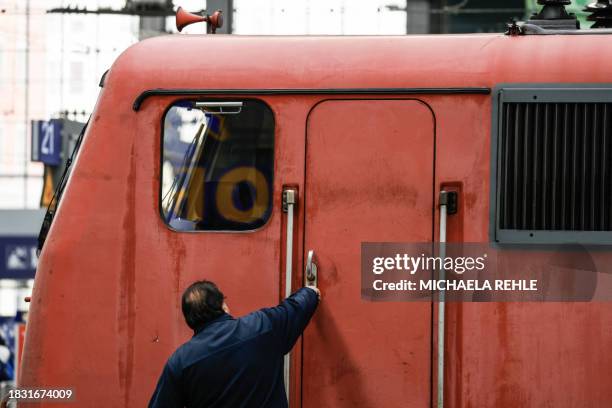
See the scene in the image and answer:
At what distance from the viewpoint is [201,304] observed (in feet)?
18.4

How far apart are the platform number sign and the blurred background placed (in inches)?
49.4

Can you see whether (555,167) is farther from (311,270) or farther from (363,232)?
(311,270)

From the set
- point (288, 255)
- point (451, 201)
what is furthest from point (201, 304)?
point (451, 201)

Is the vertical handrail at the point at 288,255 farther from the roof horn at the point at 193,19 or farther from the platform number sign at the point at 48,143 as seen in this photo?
the platform number sign at the point at 48,143

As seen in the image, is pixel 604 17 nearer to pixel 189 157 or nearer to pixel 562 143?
pixel 562 143

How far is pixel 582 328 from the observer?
231 inches

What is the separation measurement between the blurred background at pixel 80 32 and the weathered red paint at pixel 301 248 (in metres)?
23.5

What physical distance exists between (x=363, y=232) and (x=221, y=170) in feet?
2.78

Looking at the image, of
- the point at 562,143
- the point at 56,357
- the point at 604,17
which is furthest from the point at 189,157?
the point at 604,17

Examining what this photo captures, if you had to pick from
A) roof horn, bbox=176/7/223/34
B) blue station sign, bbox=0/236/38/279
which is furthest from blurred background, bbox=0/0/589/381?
roof horn, bbox=176/7/223/34

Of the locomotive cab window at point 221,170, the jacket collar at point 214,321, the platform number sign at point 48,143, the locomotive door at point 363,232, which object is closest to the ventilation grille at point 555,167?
the locomotive door at point 363,232

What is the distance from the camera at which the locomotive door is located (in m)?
5.97

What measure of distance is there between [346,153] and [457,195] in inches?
25.0

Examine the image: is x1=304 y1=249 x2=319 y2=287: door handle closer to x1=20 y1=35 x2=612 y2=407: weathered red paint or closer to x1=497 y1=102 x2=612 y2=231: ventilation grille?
x1=20 y1=35 x2=612 y2=407: weathered red paint
